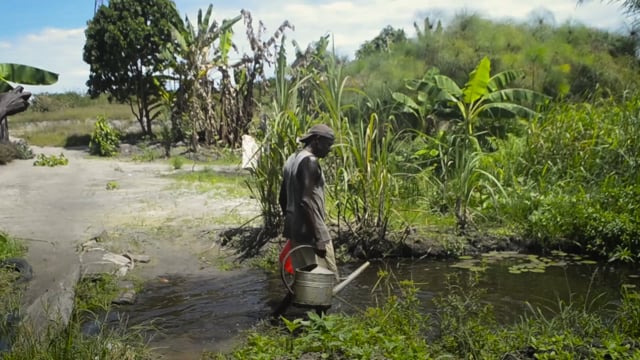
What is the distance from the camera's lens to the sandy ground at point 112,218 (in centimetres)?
809

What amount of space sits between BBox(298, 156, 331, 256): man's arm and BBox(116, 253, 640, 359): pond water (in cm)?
95

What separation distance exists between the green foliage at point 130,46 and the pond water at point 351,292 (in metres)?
18.3

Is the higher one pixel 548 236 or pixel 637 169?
pixel 637 169

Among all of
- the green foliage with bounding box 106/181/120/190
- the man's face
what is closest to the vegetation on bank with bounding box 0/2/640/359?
the man's face

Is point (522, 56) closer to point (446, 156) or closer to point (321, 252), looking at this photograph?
point (446, 156)

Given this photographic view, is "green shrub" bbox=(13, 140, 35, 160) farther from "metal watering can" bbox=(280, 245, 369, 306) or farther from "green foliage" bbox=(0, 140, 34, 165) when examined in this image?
"metal watering can" bbox=(280, 245, 369, 306)

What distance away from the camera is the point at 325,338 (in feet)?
13.7

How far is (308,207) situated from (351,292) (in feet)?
6.31

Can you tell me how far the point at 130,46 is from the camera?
80.7 feet

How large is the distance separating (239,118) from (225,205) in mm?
11015

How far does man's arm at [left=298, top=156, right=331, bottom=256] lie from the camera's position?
5.50 m

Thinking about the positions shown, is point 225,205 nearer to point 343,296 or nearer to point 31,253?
point 31,253

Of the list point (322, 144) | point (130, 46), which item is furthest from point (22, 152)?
Result: point (322, 144)

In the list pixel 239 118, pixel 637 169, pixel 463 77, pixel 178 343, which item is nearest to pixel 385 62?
pixel 463 77
